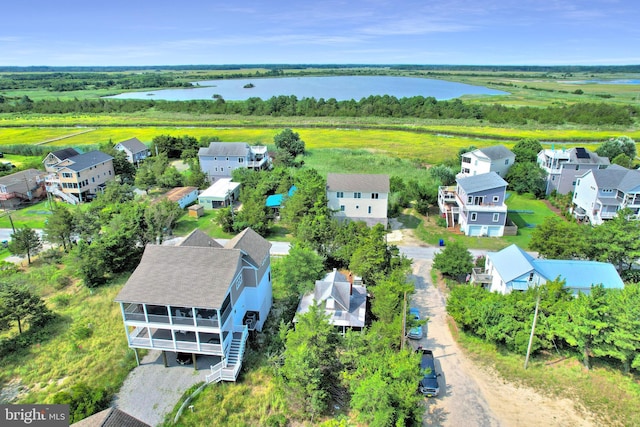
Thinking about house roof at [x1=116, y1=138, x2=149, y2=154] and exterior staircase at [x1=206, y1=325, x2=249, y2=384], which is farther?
house roof at [x1=116, y1=138, x2=149, y2=154]

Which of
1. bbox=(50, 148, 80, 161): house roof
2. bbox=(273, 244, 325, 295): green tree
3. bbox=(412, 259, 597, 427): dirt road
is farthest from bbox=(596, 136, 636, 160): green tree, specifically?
bbox=(50, 148, 80, 161): house roof

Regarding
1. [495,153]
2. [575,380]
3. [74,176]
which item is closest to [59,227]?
[74,176]

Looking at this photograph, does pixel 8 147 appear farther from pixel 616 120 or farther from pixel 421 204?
pixel 616 120

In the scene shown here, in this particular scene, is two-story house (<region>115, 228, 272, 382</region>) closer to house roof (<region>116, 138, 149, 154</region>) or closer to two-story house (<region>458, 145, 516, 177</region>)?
two-story house (<region>458, 145, 516, 177</region>)

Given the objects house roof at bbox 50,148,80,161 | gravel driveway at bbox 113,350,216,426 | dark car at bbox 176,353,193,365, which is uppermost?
house roof at bbox 50,148,80,161

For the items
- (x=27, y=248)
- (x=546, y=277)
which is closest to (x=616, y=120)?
(x=546, y=277)

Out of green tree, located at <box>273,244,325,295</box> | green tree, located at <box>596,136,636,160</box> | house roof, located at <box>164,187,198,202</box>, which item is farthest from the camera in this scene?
green tree, located at <box>596,136,636,160</box>

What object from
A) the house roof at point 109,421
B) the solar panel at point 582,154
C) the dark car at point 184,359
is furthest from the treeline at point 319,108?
the house roof at point 109,421
